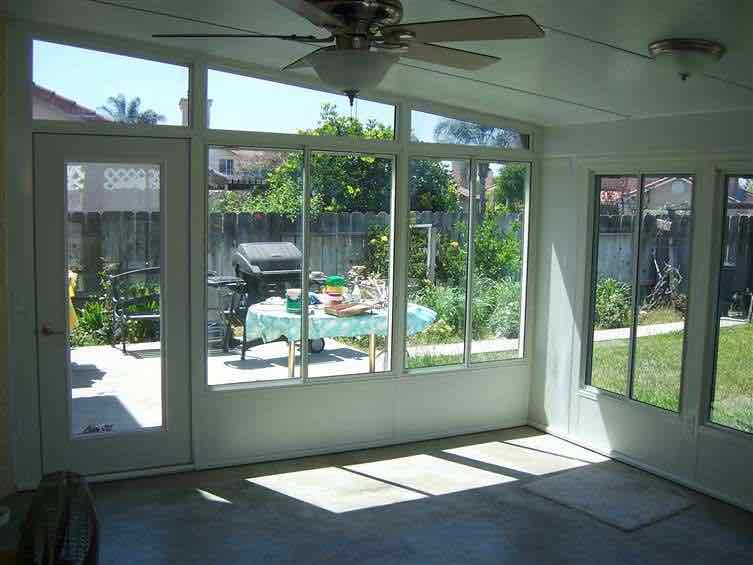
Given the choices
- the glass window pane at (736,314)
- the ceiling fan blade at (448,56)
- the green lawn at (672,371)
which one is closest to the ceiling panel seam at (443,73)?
the glass window pane at (736,314)

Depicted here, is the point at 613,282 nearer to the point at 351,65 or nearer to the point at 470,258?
the point at 470,258

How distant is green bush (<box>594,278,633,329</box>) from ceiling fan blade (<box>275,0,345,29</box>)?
350 centimetres

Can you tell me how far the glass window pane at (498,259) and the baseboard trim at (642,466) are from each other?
0.62 m

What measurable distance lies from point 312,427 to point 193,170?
186 cm

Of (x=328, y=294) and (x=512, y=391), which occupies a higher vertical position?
(x=328, y=294)

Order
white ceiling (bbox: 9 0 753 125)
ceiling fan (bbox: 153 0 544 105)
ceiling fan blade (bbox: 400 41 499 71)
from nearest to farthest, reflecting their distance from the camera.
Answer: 1. ceiling fan (bbox: 153 0 544 105)
2. ceiling fan blade (bbox: 400 41 499 71)
3. white ceiling (bbox: 9 0 753 125)

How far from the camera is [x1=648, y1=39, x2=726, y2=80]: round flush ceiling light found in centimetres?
334

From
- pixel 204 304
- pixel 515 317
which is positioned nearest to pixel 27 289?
pixel 204 304

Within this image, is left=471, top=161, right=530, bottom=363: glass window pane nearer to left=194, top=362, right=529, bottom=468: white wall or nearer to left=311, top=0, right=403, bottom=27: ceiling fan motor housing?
left=194, top=362, right=529, bottom=468: white wall

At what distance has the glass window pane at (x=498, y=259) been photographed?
19.5 ft

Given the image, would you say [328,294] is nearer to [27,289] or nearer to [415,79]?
[415,79]

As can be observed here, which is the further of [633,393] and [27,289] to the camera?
[633,393]

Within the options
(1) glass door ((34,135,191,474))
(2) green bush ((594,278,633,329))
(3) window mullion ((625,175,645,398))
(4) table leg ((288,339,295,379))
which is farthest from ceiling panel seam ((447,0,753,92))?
(4) table leg ((288,339,295,379))

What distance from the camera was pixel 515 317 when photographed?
6184mm
